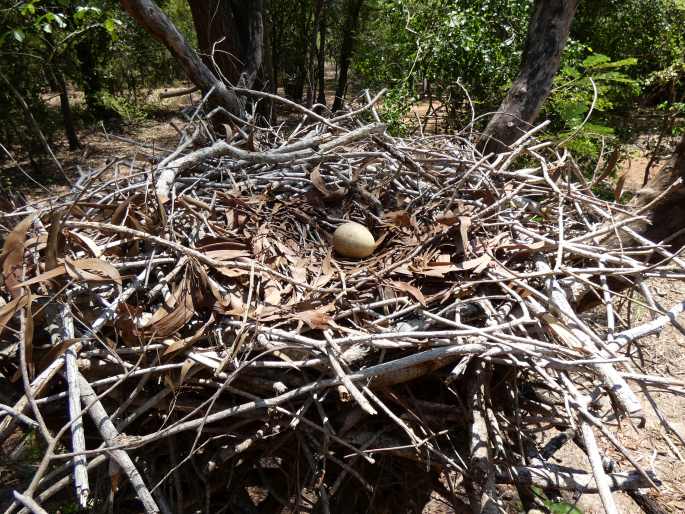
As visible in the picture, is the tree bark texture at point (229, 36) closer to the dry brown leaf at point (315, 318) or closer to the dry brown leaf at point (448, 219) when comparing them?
the dry brown leaf at point (448, 219)

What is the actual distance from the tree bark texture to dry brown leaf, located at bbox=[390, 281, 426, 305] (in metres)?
2.80

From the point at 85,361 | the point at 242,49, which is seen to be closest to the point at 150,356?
the point at 85,361

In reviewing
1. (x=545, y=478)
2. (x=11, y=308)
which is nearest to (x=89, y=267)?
(x=11, y=308)

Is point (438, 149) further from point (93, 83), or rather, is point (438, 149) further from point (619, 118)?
point (93, 83)

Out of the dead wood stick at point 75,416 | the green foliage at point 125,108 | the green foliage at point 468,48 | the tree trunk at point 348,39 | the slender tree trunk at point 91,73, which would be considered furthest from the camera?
the tree trunk at point 348,39

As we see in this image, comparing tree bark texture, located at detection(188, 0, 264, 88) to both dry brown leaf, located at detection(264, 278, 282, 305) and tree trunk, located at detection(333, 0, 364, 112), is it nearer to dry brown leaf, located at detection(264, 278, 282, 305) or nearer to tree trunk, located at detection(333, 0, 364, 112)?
dry brown leaf, located at detection(264, 278, 282, 305)

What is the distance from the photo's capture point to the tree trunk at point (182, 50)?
246cm

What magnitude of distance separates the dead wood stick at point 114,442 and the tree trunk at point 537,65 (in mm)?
2618

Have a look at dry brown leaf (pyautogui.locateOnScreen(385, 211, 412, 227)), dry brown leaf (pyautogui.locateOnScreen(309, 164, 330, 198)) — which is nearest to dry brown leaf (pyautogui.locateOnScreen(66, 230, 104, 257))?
dry brown leaf (pyautogui.locateOnScreen(309, 164, 330, 198))

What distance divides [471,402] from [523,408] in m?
0.45

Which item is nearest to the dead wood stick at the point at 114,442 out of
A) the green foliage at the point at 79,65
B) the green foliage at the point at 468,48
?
the green foliage at the point at 79,65

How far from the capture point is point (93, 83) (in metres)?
9.86

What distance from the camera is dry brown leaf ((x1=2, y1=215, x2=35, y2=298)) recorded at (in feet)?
3.91

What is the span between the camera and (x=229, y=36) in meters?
3.99
